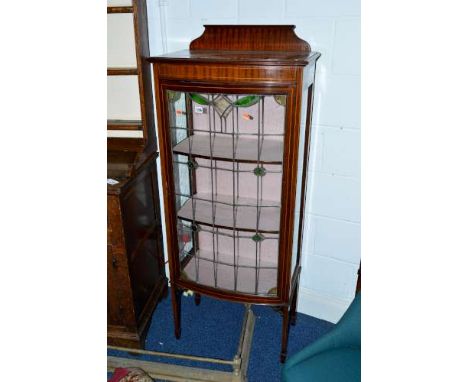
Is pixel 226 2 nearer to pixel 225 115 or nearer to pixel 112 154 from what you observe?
pixel 225 115

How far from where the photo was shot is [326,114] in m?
2.02

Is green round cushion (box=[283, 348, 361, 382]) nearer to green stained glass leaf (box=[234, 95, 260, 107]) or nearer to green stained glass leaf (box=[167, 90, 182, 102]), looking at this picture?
green stained glass leaf (box=[234, 95, 260, 107])

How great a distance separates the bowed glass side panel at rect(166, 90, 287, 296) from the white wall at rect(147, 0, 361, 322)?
264mm

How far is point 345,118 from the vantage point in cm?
199

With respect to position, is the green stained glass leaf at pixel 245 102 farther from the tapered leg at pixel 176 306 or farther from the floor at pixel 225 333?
the floor at pixel 225 333

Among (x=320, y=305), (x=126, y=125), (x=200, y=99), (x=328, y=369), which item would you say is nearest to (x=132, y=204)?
(x=126, y=125)

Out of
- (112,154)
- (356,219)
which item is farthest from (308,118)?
(112,154)

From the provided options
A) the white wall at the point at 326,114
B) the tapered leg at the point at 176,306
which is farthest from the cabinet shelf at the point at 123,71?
the tapered leg at the point at 176,306

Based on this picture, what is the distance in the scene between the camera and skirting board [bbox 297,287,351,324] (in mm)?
2477

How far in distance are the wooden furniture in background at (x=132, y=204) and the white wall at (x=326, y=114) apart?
8.9 inches

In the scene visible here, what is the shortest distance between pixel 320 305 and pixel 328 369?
1.02m

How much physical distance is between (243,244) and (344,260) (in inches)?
25.1

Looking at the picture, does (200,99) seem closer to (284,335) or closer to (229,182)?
(229,182)

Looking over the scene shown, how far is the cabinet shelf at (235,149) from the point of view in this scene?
182 cm
